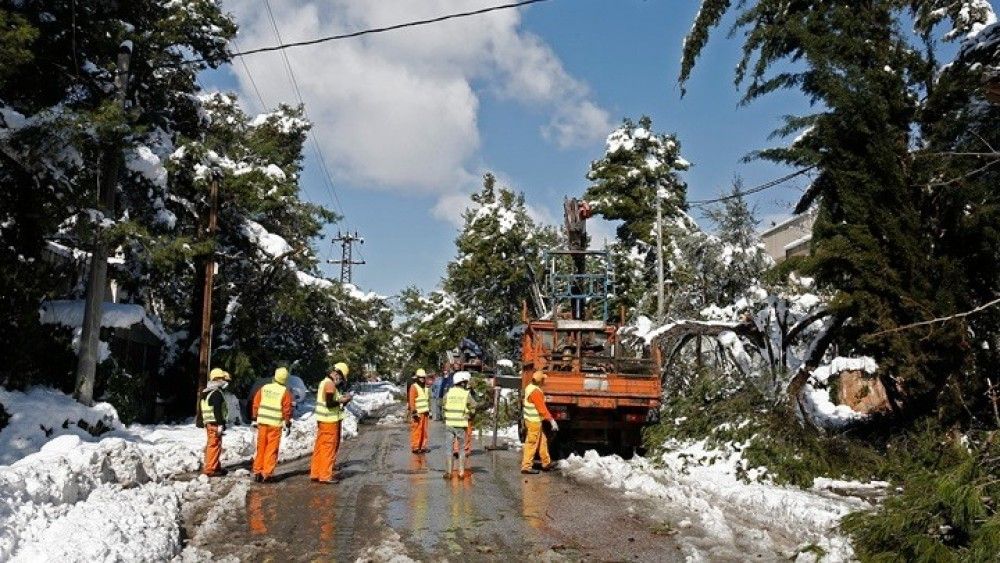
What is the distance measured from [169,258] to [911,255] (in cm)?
1289

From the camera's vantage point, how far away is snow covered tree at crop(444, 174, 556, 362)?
4081 centimetres

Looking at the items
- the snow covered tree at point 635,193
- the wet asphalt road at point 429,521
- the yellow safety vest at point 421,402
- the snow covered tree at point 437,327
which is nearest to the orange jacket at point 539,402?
the wet asphalt road at point 429,521

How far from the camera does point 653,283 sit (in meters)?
35.7

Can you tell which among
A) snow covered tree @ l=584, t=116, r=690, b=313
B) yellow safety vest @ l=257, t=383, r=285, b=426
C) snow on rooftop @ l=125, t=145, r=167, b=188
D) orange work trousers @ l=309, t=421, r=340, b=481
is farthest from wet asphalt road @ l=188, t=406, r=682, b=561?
snow covered tree @ l=584, t=116, r=690, b=313

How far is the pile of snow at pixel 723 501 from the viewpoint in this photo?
8.07 m

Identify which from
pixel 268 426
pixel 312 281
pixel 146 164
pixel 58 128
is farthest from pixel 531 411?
pixel 312 281

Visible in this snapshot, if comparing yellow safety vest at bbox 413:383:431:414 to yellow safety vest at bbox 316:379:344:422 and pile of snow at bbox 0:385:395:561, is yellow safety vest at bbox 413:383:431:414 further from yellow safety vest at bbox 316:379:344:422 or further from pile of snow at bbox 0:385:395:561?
yellow safety vest at bbox 316:379:344:422

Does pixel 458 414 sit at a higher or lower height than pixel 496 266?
lower

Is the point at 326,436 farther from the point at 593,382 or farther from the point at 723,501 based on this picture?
the point at 723,501

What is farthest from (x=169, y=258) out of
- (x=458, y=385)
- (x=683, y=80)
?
(x=683, y=80)

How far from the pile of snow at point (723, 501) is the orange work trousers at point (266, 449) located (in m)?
4.78

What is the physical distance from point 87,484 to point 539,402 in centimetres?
705

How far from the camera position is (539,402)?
1409cm

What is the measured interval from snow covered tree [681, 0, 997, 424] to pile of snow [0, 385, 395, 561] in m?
9.09
